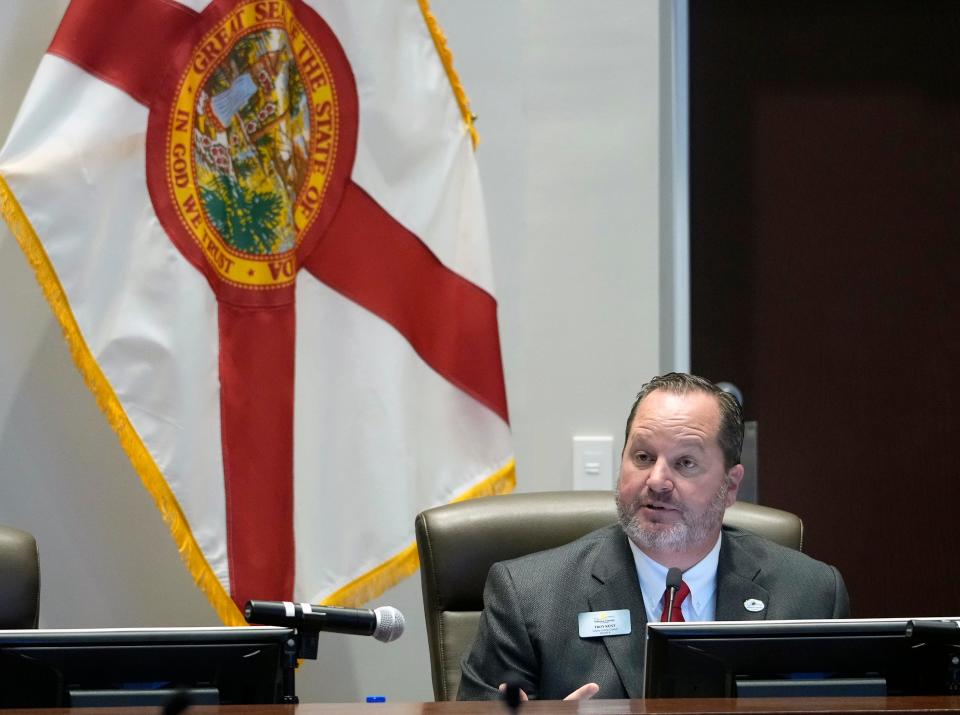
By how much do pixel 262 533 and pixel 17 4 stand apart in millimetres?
1596

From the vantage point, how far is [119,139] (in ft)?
10.3

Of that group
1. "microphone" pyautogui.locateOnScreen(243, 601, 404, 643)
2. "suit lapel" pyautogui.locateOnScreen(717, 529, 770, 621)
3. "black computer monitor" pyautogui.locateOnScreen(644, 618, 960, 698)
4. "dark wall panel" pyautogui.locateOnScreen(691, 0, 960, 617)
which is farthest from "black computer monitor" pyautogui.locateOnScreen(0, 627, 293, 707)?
"dark wall panel" pyautogui.locateOnScreen(691, 0, 960, 617)

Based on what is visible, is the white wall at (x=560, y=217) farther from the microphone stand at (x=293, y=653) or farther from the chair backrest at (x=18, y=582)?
the microphone stand at (x=293, y=653)

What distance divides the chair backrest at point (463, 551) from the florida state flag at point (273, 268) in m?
0.69

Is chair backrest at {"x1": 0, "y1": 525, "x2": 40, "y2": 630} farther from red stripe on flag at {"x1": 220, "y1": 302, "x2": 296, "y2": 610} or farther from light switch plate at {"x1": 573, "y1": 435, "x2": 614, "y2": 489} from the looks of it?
light switch plate at {"x1": 573, "y1": 435, "x2": 614, "y2": 489}

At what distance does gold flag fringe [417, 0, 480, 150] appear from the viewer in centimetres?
353

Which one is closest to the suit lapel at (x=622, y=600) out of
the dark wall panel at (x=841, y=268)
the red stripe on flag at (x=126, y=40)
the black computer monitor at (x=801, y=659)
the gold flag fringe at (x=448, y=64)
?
the black computer monitor at (x=801, y=659)

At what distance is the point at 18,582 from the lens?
241 centimetres

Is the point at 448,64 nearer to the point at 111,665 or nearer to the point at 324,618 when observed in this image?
the point at 324,618

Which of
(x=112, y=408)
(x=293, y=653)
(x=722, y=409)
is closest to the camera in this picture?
(x=293, y=653)

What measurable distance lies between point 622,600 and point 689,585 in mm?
154

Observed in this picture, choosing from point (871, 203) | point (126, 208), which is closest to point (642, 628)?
point (126, 208)

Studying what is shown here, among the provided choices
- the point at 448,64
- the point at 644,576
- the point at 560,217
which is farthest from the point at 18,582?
the point at 560,217

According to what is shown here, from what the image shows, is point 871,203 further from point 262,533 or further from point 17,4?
point 17,4
